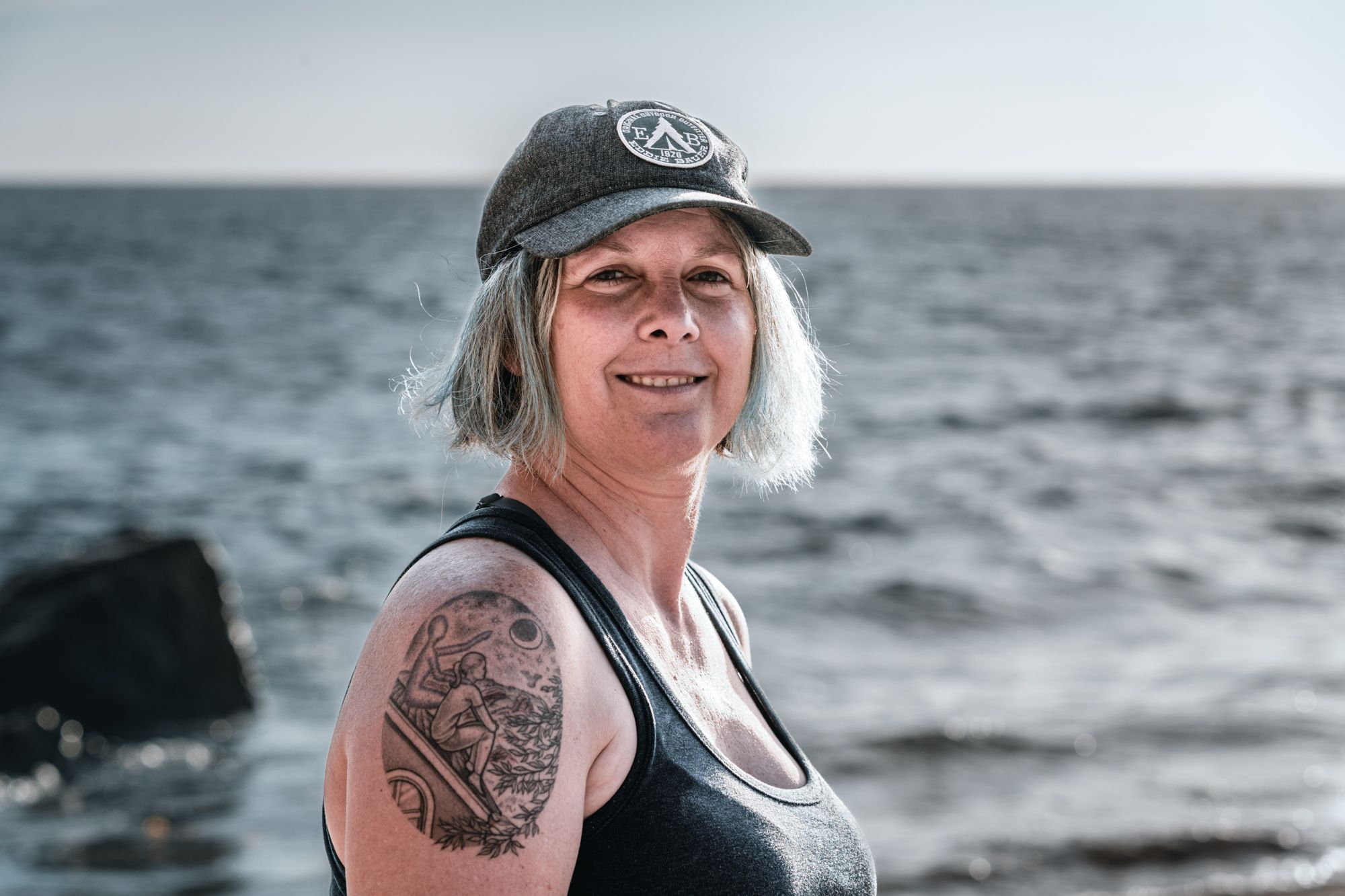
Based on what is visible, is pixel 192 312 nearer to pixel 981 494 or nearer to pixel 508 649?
pixel 981 494

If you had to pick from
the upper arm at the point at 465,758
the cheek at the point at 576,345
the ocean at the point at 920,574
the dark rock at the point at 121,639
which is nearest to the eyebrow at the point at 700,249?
the cheek at the point at 576,345

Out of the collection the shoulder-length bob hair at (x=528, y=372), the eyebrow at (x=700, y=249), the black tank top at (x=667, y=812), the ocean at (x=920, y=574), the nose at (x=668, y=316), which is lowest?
the ocean at (x=920, y=574)

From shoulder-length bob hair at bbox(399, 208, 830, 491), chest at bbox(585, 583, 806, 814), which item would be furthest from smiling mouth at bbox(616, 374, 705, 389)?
chest at bbox(585, 583, 806, 814)

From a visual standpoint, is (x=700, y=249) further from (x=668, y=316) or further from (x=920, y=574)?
(x=920, y=574)

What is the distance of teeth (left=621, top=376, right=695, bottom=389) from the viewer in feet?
6.44

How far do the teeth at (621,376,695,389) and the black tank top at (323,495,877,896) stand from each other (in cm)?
27

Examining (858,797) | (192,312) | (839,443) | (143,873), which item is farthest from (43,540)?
(192,312)

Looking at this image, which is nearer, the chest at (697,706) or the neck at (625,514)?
the chest at (697,706)

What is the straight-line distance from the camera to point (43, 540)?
13219 mm

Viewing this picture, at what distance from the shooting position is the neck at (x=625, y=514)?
1.92m

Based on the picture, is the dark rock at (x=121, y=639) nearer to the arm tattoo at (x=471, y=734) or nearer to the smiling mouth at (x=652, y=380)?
the smiling mouth at (x=652, y=380)

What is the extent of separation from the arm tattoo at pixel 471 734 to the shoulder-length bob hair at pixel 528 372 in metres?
0.46

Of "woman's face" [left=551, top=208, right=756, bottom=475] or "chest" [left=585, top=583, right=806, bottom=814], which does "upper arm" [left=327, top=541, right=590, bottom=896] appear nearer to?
"chest" [left=585, top=583, right=806, bottom=814]

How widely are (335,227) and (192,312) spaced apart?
6357 cm
